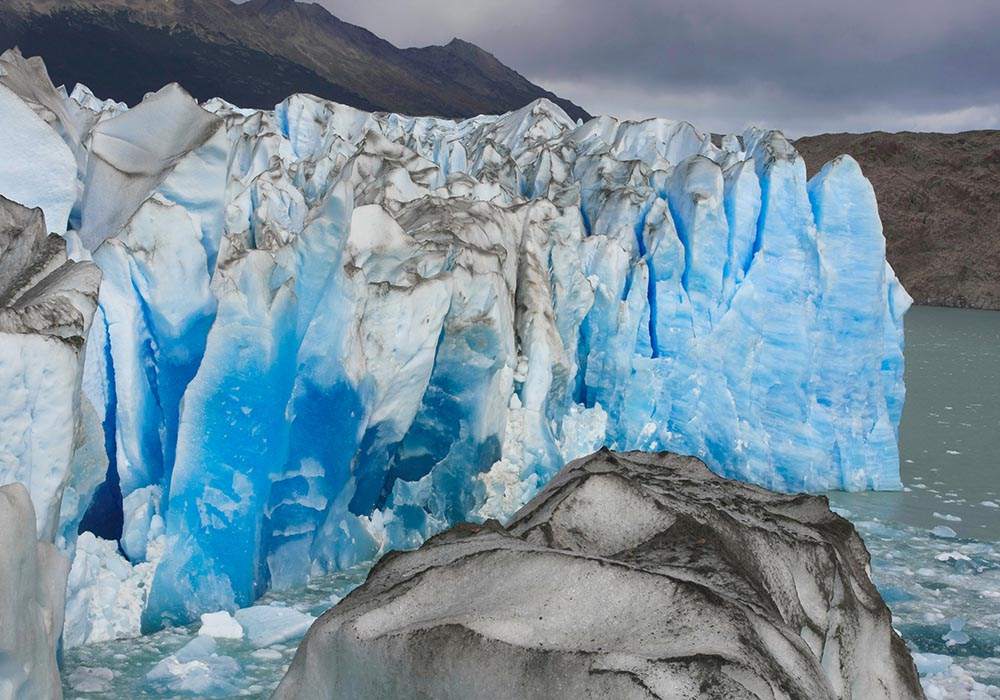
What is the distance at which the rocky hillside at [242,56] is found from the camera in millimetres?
41406

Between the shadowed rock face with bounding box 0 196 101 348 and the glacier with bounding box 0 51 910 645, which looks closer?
the shadowed rock face with bounding box 0 196 101 348

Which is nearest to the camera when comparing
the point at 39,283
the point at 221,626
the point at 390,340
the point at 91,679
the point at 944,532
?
the point at 39,283

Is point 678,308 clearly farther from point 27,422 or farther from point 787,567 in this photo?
point 27,422

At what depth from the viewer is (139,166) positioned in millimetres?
6113

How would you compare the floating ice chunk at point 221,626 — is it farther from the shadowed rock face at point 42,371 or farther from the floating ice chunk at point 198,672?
the shadowed rock face at point 42,371

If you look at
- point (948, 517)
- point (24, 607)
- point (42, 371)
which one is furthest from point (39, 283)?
point (948, 517)

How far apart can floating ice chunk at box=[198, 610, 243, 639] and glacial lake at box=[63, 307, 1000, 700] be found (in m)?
0.07

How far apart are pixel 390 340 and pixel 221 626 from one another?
2.12 metres

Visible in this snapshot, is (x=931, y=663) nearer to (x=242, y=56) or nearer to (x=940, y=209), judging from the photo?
(x=940, y=209)

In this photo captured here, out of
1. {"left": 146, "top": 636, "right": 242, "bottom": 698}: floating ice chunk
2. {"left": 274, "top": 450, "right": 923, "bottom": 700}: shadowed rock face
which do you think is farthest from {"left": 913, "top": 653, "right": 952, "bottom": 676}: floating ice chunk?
{"left": 146, "top": 636, "right": 242, "bottom": 698}: floating ice chunk

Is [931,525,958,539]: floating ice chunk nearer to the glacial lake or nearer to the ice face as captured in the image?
the glacial lake

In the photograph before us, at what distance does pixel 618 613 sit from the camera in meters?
2.36

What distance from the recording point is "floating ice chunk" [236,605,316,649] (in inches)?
196

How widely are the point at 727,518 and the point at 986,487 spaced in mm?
7713
